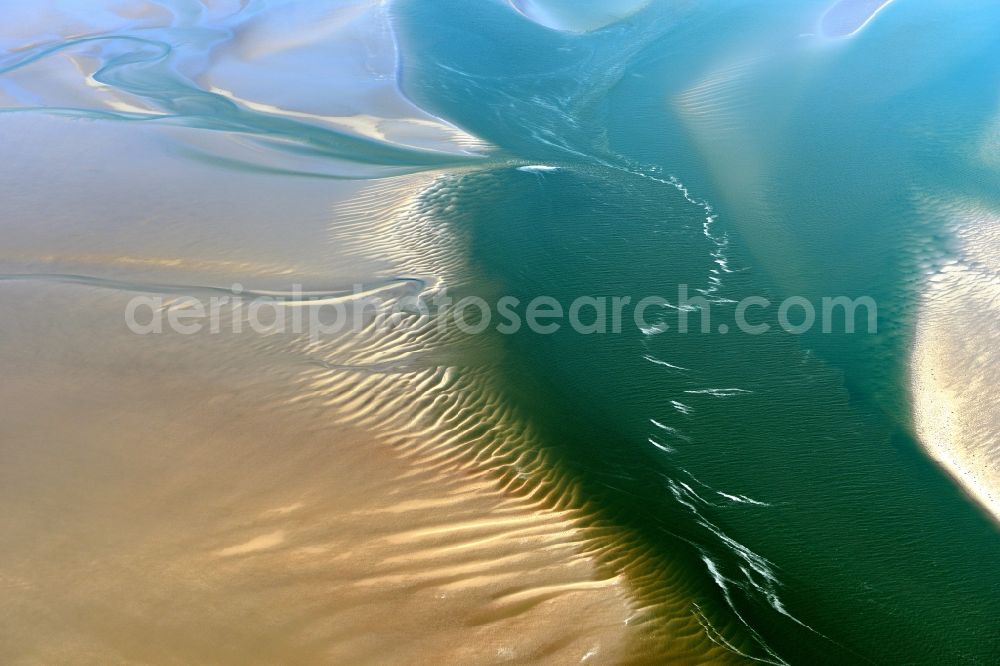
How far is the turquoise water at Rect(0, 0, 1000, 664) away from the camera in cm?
838

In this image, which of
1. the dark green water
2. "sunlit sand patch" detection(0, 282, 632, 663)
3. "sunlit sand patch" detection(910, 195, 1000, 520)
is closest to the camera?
"sunlit sand patch" detection(0, 282, 632, 663)

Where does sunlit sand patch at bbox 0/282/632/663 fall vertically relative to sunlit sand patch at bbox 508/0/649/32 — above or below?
below

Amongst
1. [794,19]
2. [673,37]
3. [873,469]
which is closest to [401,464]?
[873,469]

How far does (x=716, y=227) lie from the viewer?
14.1 metres

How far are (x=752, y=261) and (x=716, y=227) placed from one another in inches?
45.6

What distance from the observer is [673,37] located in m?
22.8

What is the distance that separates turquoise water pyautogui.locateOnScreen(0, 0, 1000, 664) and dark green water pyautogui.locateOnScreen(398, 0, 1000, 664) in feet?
0.15

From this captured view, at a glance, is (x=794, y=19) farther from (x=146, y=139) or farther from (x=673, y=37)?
(x=146, y=139)

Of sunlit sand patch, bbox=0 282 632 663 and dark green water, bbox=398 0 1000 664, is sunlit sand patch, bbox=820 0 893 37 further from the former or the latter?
sunlit sand patch, bbox=0 282 632 663

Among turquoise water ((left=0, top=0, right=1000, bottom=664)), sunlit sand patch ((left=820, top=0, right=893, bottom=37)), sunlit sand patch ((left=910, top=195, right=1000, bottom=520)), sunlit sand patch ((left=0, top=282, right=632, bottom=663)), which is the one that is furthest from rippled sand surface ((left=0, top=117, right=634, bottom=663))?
sunlit sand patch ((left=820, top=0, right=893, bottom=37))

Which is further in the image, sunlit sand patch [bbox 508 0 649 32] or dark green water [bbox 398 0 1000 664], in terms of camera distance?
sunlit sand patch [bbox 508 0 649 32]

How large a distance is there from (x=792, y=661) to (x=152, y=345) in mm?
8607

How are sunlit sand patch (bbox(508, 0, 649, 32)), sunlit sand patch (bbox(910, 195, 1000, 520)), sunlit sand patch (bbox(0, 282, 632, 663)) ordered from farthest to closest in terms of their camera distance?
sunlit sand patch (bbox(508, 0, 649, 32)) < sunlit sand patch (bbox(910, 195, 1000, 520)) < sunlit sand patch (bbox(0, 282, 632, 663))

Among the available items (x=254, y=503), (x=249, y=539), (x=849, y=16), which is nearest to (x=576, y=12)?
(x=849, y=16)
